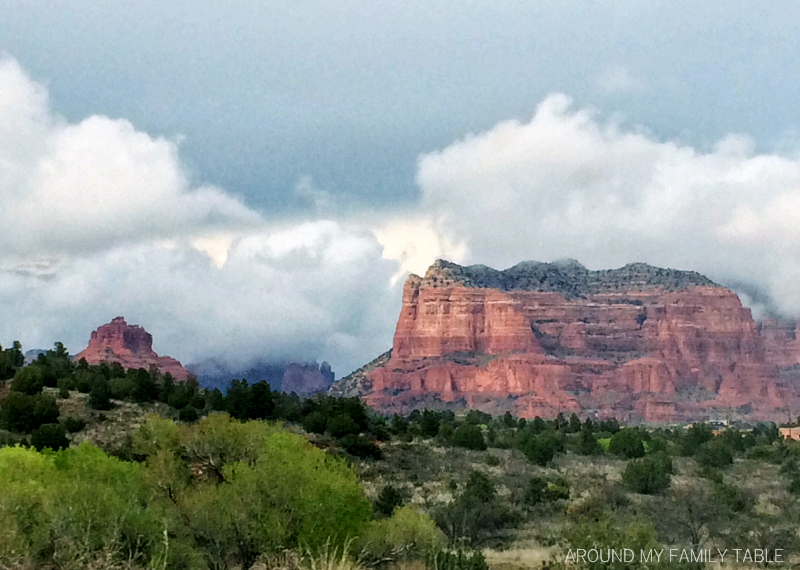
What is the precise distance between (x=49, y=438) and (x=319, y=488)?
2384 centimetres

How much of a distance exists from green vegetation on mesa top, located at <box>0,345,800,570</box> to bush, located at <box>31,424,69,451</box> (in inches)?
3.7

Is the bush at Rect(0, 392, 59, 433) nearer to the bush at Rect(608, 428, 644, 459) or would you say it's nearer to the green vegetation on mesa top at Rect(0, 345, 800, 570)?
the green vegetation on mesa top at Rect(0, 345, 800, 570)

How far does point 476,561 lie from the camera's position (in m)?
17.2

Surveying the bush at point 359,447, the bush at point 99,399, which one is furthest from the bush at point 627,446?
the bush at point 99,399

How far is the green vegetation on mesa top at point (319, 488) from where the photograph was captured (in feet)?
47.9

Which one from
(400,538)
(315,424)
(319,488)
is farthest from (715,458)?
(319,488)

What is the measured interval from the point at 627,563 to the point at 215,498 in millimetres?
8084

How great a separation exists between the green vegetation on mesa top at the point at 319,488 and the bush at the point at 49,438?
0.31 ft

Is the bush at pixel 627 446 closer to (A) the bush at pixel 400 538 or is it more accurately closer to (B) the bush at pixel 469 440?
(B) the bush at pixel 469 440

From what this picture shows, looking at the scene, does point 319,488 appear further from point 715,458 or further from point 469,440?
point 715,458

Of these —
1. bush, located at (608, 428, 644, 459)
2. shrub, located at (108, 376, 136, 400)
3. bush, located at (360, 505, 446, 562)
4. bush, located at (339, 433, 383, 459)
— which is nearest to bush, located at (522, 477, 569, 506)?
bush, located at (339, 433, 383, 459)

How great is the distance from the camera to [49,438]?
35062 mm

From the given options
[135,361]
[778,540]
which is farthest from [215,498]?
[135,361]

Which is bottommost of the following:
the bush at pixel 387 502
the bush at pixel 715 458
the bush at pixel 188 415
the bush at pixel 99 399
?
the bush at pixel 387 502
